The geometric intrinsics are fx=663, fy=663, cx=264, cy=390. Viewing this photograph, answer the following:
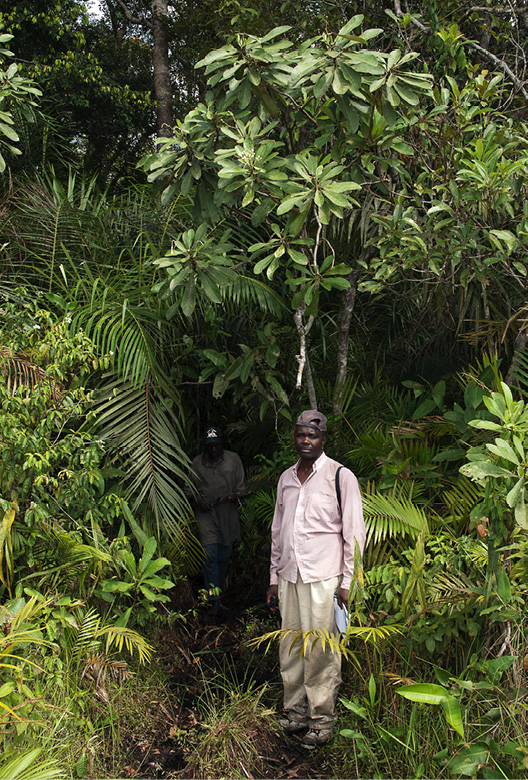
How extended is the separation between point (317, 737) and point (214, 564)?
5.73 feet

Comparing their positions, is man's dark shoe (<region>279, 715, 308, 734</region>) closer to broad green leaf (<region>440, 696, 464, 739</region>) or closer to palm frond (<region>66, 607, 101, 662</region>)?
palm frond (<region>66, 607, 101, 662</region>)

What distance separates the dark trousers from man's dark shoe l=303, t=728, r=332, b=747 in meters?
1.51

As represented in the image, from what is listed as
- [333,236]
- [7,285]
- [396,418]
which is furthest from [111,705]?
[333,236]

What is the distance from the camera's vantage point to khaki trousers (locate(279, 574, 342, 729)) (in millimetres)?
3576

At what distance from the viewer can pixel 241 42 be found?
363 cm

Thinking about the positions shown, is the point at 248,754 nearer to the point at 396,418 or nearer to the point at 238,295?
the point at 396,418

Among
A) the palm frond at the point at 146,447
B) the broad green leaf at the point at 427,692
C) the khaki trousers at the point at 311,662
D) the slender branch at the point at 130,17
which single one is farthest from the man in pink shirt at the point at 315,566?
the slender branch at the point at 130,17

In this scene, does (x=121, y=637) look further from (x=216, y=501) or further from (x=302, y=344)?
(x=302, y=344)

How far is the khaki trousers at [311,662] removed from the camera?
358 centimetres

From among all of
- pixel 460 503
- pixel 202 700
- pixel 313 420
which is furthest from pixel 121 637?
pixel 460 503

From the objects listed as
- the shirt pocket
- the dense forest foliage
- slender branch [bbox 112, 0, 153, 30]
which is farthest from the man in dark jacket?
slender branch [bbox 112, 0, 153, 30]

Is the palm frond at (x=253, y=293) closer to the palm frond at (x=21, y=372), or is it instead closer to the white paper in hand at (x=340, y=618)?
the palm frond at (x=21, y=372)

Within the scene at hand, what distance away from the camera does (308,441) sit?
3.63 meters

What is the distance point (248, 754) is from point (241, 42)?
12.3 ft
